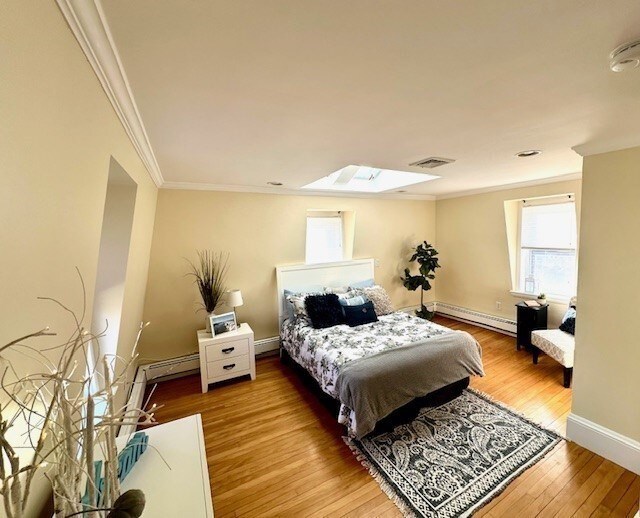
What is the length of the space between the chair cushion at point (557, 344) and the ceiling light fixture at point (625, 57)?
270 cm

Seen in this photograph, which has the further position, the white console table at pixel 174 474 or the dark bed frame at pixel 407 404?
the dark bed frame at pixel 407 404

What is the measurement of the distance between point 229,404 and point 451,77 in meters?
3.13

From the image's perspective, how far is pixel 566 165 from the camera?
2705mm

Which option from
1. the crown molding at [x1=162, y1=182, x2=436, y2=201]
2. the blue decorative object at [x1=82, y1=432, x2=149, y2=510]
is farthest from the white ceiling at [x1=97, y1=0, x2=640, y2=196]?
the blue decorative object at [x1=82, y1=432, x2=149, y2=510]

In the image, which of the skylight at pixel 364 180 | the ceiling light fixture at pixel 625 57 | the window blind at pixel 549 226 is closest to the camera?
the ceiling light fixture at pixel 625 57

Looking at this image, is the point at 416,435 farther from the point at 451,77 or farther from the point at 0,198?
the point at 0,198

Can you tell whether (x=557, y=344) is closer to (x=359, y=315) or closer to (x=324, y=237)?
(x=359, y=315)

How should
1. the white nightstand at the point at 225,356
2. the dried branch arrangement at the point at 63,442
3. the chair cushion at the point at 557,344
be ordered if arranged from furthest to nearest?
the white nightstand at the point at 225,356 < the chair cushion at the point at 557,344 < the dried branch arrangement at the point at 63,442

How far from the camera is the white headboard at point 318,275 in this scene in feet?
12.4

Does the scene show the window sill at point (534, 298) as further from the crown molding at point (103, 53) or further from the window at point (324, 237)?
the crown molding at point (103, 53)

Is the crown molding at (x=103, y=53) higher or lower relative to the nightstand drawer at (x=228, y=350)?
higher

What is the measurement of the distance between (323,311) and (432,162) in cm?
200

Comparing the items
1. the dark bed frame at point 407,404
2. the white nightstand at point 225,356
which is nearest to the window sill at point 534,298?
the dark bed frame at point 407,404

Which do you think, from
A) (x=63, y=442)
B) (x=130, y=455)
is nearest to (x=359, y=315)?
(x=130, y=455)
